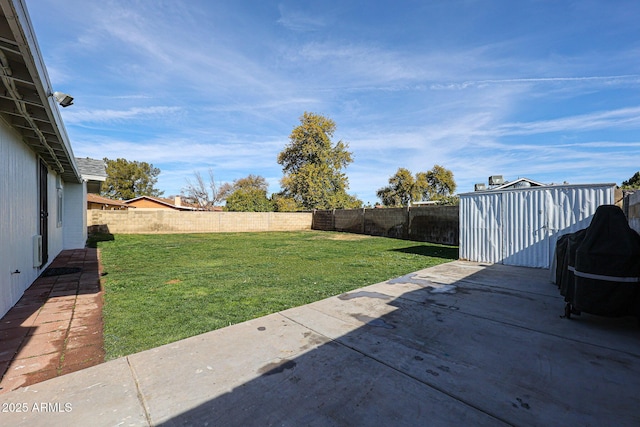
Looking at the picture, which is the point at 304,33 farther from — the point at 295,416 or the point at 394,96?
the point at 295,416

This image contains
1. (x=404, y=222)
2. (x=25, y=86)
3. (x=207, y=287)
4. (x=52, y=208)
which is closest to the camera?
(x=25, y=86)

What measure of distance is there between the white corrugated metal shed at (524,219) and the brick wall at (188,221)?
15.0 metres

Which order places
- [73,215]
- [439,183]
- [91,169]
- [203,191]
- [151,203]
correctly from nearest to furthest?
[91,169], [73,215], [439,183], [151,203], [203,191]

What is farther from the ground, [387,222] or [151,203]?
[151,203]

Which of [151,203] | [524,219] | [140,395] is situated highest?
[151,203]

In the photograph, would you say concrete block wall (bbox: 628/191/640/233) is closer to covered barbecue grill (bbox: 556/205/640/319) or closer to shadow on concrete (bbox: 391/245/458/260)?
covered barbecue grill (bbox: 556/205/640/319)

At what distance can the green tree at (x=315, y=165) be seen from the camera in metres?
25.9

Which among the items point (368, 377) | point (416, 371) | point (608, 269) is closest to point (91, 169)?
point (368, 377)

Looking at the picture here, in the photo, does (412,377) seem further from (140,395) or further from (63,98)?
(63,98)

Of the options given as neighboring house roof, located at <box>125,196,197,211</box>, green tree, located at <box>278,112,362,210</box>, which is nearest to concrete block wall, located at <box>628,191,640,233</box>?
green tree, located at <box>278,112,362,210</box>

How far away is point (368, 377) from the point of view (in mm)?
2025

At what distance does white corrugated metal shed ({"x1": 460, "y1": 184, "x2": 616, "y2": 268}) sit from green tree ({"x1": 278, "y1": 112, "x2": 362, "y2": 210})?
18.7m

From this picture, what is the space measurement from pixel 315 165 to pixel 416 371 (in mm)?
24944

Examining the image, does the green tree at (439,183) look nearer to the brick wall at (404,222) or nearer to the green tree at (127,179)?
the brick wall at (404,222)
